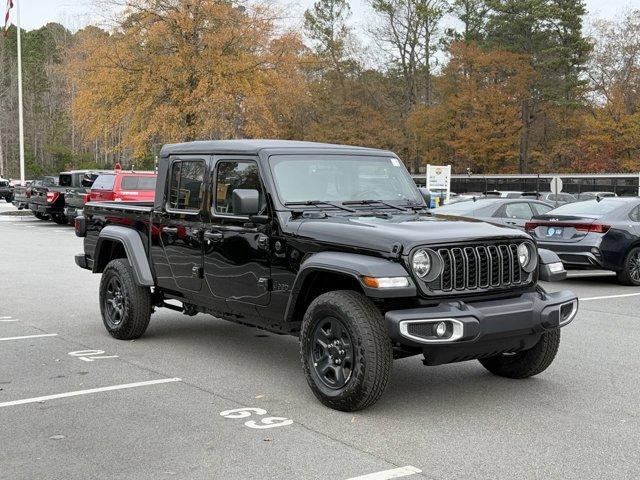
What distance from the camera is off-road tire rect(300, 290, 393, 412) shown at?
209 inches

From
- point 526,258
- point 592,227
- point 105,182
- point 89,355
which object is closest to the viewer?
point 526,258

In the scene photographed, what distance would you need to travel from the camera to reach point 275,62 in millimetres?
34500

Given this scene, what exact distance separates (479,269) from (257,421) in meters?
1.85

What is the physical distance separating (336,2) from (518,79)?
20830 mm

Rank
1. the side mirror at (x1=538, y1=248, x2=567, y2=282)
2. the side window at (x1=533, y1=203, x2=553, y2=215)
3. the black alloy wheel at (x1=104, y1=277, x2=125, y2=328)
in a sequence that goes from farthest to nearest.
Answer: the side window at (x1=533, y1=203, x2=553, y2=215) < the black alloy wheel at (x1=104, y1=277, x2=125, y2=328) < the side mirror at (x1=538, y1=248, x2=567, y2=282)

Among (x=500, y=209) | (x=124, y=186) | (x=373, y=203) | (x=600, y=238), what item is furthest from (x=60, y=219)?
(x=373, y=203)

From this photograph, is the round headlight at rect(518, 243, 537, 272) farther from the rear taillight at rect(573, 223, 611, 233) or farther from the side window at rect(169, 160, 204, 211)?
the rear taillight at rect(573, 223, 611, 233)

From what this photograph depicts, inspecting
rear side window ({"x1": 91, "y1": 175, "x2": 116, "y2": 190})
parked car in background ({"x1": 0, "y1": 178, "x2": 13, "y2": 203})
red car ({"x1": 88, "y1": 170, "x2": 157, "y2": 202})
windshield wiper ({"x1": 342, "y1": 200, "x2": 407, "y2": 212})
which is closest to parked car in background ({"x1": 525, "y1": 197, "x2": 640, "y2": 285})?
windshield wiper ({"x1": 342, "y1": 200, "x2": 407, "y2": 212})

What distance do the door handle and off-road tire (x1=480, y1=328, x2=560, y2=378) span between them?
2.45 metres

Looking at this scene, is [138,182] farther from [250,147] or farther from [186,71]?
[250,147]

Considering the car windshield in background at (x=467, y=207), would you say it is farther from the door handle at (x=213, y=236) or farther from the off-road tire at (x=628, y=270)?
the door handle at (x=213, y=236)

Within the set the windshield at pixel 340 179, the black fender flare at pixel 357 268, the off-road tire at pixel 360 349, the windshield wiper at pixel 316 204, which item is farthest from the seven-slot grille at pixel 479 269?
the windshield at pixel 340 179

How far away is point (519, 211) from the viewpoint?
50.1ft

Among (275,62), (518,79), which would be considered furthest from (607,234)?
(518,79)
